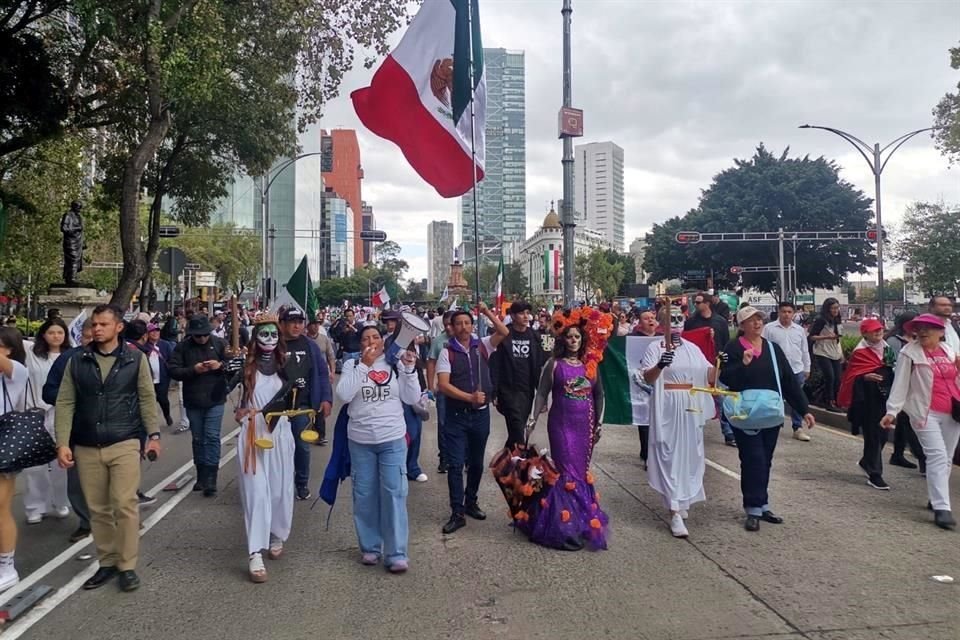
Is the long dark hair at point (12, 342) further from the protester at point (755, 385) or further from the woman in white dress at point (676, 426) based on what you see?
the protester at point (755, 385)

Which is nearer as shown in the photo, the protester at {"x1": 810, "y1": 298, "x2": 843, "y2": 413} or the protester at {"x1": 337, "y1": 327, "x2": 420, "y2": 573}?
the protester at {"x1": 337, "y1": 327, "x2": 420, "y2": 573}

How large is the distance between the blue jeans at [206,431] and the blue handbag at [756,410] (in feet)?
15.7

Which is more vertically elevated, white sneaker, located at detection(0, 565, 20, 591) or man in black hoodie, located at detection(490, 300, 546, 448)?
man in black hoodie, located at detection(490, 300, 546, 448)

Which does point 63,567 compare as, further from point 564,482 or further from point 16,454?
point 564,482

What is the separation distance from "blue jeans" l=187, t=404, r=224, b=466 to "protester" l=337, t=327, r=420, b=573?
8.65 feet

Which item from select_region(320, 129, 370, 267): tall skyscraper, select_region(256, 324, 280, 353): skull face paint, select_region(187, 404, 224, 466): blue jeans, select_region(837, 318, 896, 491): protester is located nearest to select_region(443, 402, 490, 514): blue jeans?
select_region(256, 324, 280, 353): skull face paint

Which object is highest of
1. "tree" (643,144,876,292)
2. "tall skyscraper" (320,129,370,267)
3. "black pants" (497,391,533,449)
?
"tall skyscraper" (320,129,370,267)

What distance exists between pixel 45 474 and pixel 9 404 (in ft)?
5.72

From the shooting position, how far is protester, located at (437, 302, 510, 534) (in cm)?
579

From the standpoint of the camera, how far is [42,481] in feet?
20.7

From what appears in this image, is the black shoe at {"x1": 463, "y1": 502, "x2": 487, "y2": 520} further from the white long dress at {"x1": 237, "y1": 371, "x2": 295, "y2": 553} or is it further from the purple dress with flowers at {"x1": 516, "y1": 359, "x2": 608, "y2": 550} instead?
the white long dress at {"x1": 237, "y1": 371, "x2": 295, "y2": 553}

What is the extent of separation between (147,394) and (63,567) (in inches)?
56.5

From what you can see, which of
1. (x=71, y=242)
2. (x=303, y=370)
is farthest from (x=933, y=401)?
(x=71, y=242)

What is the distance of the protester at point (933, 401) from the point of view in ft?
19.2
